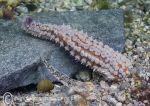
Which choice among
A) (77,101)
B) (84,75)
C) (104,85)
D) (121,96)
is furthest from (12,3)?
(121,96)

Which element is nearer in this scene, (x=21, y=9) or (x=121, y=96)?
(x=121, y=96)

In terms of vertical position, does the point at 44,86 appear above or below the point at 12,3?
below

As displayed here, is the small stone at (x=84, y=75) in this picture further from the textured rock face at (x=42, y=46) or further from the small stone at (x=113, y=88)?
the small stone at (x=113, y=88)

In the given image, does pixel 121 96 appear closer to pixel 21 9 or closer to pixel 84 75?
pixel 84 75

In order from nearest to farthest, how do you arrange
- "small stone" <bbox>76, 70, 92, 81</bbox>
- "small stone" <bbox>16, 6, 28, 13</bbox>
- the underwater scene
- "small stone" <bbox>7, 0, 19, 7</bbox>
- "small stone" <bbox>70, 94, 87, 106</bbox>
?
"small stone" <bbox>70, 94, 87, 106</bbox>
the underwater scene
"small stone" <bbox>76, 70, 92, 81</bbox>
"small stone" <bbox>7, 0, 19, 7</bbox>
"small stone" <bbox>16, 6, 28, 13</bbox>

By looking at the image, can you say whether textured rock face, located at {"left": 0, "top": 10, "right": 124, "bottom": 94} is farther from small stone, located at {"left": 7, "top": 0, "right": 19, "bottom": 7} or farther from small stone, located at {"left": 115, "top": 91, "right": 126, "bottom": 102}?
small stone, located at {"left": 115, "top": 91, "right": 126, "bottom": 102}

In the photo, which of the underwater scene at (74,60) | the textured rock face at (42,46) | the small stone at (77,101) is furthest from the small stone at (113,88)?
the textured rock face at (42,46)

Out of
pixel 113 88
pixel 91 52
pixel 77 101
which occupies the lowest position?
pixel 77 101

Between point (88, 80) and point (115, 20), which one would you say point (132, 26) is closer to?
point (115, 20)

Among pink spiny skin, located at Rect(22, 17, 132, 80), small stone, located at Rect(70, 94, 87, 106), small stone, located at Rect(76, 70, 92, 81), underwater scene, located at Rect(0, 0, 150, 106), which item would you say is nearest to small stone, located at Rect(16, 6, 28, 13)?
underwater scene, located at Rect(0, 0, 150, 106)
